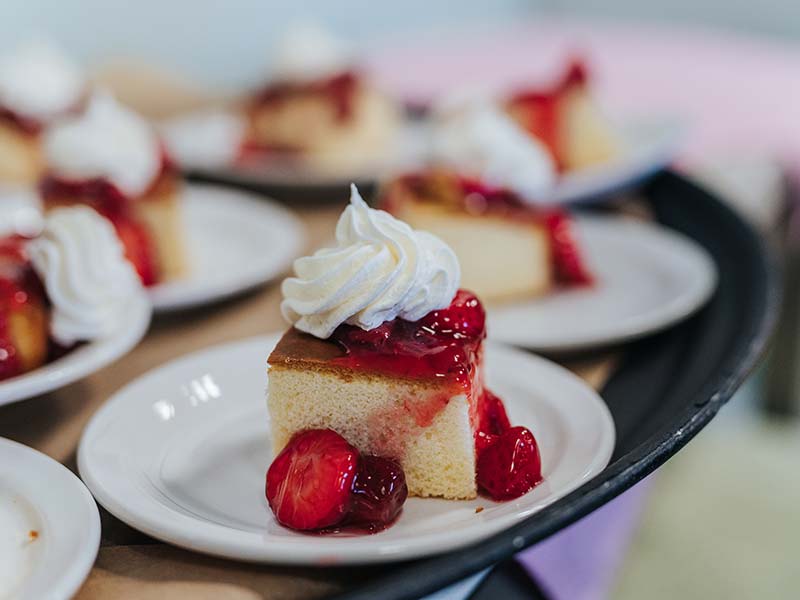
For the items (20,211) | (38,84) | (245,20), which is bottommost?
(245,20)

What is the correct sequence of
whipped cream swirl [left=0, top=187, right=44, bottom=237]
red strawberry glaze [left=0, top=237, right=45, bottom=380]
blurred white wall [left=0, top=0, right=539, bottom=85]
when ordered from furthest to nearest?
blurred white wall [left=0, top=0, right=539, bottom=85]
whipped cream swirl [left=0, top=187, right=44, bottom=237]
red strawberry glaze [left=0, top=237, right=45, bottom=380]

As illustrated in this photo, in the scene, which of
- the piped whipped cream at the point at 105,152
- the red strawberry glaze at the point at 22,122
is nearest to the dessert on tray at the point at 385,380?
the piped whipped cream at the point at 105,152

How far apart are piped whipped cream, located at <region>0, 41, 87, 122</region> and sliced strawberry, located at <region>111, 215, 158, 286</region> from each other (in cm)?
68

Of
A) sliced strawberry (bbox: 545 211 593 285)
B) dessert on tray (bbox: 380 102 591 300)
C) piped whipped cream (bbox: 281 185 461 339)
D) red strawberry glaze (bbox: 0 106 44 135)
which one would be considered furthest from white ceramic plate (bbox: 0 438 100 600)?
red strawberry glaze (bbox: 0 106 44 135)

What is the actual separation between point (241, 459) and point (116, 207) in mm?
736

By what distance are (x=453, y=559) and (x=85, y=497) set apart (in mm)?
354

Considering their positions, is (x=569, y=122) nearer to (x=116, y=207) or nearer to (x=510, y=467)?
(x=116, y=207)

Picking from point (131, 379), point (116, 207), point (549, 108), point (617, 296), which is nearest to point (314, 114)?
point (549, 108)

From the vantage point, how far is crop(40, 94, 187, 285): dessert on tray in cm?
171

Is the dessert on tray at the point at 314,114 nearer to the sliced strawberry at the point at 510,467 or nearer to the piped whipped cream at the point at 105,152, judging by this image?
the piped whipped cream at the point at 105,152

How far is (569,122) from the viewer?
229 cm

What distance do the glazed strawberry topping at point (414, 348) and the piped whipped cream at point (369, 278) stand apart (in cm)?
1

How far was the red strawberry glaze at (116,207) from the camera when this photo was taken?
169 centimetres

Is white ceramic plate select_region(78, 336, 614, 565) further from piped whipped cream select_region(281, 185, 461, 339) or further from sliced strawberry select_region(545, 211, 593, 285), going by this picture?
sliced strawberry select_region(545, 211, 593, 285)
